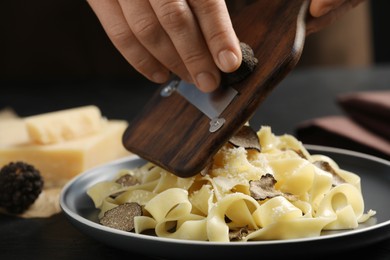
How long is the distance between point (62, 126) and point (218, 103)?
959mm

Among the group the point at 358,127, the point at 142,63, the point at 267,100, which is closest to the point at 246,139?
the point at 142,63

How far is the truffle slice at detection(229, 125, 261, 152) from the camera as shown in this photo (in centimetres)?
181

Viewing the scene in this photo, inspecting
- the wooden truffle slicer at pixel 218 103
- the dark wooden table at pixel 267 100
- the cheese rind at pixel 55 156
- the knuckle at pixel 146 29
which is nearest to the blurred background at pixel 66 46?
A: the dark wooden table at pixel 267 100

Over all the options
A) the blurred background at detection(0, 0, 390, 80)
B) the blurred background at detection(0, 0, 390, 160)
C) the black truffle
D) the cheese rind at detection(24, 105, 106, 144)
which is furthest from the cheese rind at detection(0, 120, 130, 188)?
the blurred background at detection(0, 0, 390, 80)

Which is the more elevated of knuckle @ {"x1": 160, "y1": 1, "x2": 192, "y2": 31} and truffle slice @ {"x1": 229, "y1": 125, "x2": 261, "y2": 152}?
knuckle @ {"x1": 160, "y1": 1, "x2": 192, "y2": 31}

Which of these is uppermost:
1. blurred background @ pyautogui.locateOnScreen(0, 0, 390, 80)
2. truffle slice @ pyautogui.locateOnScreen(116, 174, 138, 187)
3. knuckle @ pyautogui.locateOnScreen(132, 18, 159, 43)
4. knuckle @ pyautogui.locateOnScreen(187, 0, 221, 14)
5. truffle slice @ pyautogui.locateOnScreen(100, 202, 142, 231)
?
knuckle @ pyautogui.locateOnScreen(187, 0, 221, 14)

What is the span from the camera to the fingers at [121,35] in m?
1.85

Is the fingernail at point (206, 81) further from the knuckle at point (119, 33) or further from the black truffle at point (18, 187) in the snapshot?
the black truffle at point (18, 187)

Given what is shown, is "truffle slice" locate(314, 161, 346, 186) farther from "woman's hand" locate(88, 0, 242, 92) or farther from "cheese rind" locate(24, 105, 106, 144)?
"cheese rind" locate(24, 105, 106, 144)

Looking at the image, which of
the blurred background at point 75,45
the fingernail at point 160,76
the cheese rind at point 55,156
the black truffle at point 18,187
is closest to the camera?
the fingernail at point 160,76

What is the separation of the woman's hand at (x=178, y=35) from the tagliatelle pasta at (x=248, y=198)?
0.73ft

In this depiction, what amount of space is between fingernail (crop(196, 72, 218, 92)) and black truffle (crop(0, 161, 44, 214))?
0.64m

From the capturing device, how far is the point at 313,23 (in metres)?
2.18

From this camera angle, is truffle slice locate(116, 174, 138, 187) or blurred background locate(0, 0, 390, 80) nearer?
truffle slice locate(116, 174, 138, 187)
